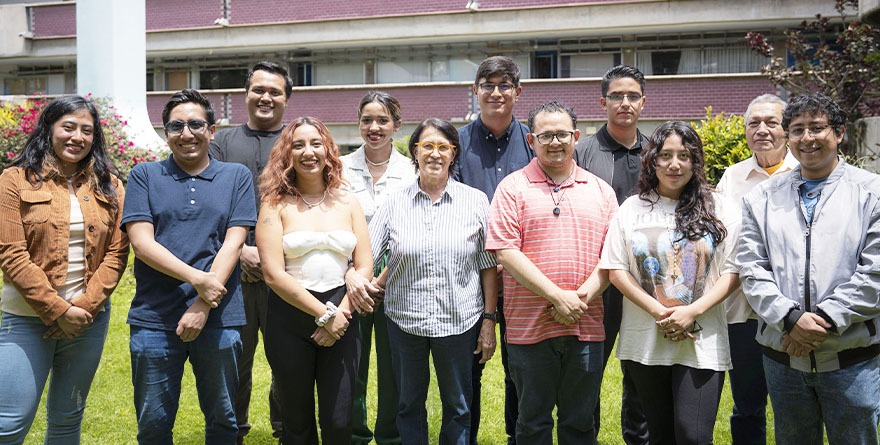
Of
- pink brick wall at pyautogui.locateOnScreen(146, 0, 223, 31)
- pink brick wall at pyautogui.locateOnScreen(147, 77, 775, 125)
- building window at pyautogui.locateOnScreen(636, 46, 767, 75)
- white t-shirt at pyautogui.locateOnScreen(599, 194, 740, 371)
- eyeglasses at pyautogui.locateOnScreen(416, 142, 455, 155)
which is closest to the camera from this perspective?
white t-shirt at pyautogui.locateOnScreen(599, 194, 740, 371)

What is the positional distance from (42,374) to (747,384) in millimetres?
4090

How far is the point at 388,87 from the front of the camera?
21484mm

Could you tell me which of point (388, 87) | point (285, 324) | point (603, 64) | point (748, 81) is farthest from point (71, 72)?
point (285, 324)

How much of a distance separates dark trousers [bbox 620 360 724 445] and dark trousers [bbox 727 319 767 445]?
1.94 feet

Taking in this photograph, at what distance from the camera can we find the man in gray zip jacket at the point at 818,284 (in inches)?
142

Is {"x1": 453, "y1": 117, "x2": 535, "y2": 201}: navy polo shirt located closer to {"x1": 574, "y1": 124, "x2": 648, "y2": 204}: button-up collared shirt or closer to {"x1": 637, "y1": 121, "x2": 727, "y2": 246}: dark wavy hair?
{"x1": 574, "y1": 124, "x2": 648, "y2": 204}: button-up collared shirt

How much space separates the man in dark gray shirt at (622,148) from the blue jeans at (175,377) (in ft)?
7.86

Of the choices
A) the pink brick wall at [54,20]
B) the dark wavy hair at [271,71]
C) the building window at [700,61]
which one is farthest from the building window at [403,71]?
the dark wavy hair at [271,71]

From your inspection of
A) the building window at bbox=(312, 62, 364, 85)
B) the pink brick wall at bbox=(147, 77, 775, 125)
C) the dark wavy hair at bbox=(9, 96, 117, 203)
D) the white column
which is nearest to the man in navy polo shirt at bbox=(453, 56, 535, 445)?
the dark wavy hair at bbox=(9, 96, 117, 203)

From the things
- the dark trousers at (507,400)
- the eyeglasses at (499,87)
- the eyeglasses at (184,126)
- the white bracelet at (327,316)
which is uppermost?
the eyeglasses at (499,87)

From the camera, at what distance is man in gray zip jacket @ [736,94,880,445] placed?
361 centimetres

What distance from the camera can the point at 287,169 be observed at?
429 cm

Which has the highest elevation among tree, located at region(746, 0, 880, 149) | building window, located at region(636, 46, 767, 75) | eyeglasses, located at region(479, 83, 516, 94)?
building window, located at region(636, 46, 767, 75)

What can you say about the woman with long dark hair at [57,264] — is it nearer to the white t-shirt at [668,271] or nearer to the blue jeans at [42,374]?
the blue jeans at [42,374]
